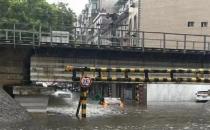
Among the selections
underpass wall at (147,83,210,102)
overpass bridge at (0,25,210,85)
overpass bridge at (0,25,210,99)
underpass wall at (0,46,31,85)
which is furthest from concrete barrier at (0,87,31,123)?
underpass wall at (147,83,210,102)

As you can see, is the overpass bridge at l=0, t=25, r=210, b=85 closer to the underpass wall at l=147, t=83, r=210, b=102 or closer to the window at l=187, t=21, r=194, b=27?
the underpass wall at l=147, t=83, r=210, b=102

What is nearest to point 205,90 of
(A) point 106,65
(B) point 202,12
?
(B) point 202,12

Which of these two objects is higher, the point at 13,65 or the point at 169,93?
the point at 13,65

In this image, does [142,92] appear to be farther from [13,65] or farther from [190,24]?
[13,65]

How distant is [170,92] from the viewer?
7962cm

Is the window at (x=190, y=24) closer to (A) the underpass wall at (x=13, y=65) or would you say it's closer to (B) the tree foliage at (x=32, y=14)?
(B) the tree foliage at (x=32, y=14)

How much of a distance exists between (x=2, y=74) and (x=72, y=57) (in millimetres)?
6178

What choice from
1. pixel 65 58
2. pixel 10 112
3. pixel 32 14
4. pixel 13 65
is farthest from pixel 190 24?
pixel 10 112

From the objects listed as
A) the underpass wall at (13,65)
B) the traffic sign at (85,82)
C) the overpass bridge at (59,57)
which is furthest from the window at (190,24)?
the traffic sign at (85,82)

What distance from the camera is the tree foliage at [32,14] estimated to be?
9009 cm

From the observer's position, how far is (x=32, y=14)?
329 feet

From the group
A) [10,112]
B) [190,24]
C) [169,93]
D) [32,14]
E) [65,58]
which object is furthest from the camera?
[32,14]

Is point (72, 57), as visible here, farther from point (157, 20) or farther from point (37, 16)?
point (37, 16)

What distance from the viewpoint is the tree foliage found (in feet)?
296
